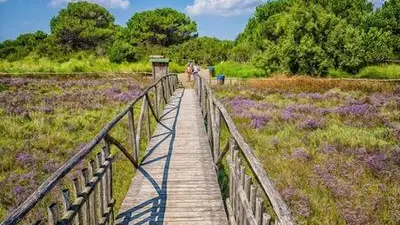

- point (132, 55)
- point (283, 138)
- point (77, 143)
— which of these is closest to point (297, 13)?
point (132, 55)

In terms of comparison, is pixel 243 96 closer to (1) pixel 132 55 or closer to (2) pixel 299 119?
(2) pixel 299 119

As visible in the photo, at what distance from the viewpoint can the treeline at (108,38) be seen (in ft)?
199

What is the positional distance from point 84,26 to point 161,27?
13.8m

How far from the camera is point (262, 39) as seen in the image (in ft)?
134

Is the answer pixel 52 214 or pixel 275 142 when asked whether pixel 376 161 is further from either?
pixel 52 214

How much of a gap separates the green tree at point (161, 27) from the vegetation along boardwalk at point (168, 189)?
2407 inches

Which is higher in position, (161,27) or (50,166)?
(161,27)

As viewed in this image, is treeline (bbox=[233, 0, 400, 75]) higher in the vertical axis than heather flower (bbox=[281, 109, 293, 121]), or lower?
higher

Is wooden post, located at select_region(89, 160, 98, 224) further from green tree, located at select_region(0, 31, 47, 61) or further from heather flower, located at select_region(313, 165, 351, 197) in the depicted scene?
green tree, located at select_region(0, 31, 47, 61)

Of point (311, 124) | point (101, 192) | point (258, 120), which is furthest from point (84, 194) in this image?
point (258, 120)

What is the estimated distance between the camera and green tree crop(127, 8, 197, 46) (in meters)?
70.0

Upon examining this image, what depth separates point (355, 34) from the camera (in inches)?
1463

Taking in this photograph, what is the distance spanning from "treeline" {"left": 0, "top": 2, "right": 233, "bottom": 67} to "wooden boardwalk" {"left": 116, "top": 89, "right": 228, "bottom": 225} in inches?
1660

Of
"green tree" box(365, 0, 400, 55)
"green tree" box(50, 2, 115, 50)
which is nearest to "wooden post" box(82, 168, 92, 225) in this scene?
"green tree" box(365, 0, 400, 55)
